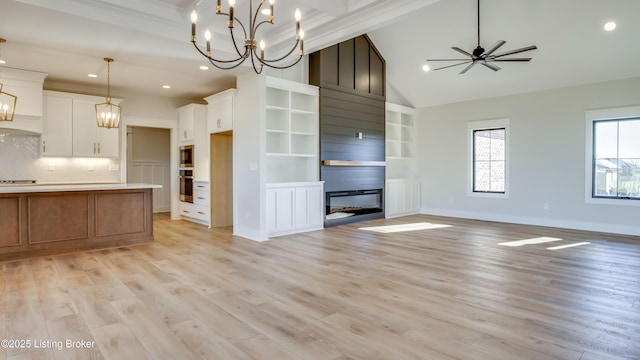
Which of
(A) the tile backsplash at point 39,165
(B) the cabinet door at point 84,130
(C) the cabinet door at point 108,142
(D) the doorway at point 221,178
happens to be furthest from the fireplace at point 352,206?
(B) the cabinet door at point 84,130

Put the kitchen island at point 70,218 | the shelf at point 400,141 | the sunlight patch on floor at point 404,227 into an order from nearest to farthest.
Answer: the kitchen island at point 70,218 < the sunlight patch on floor at point 404,227 < the shelf at point 400,141

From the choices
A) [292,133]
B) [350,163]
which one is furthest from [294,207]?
[350,163]

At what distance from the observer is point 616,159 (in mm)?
6445

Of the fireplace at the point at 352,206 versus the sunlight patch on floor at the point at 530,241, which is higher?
the fireplace at the point at 352,206

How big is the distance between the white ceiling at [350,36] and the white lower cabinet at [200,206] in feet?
6.56

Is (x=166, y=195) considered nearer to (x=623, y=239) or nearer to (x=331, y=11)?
(x=331, y=11)

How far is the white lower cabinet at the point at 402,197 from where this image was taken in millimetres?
8192

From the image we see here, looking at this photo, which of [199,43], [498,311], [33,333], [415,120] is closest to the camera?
[33,333]

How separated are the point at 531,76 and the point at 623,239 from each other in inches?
129

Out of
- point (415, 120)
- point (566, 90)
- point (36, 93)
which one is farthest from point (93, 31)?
point (566, 90)

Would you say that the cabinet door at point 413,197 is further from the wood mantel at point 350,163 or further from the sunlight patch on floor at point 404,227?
Result: the sunlight patch on floor at point 404,227

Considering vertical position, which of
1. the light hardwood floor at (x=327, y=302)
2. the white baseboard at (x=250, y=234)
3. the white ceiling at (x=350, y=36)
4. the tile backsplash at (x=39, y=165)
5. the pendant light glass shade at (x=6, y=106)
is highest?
the white ceiling at (x=350, y=36)

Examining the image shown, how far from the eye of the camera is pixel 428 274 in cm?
376

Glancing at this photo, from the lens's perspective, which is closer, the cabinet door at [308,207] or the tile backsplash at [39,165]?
the tile backsplash at [39,165]
